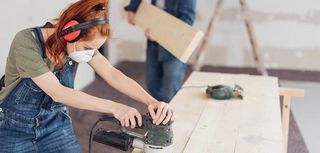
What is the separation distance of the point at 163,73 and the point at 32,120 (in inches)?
53.0

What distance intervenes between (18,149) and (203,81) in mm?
1247

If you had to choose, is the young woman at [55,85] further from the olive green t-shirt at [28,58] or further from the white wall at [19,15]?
the white wall at [19,15]

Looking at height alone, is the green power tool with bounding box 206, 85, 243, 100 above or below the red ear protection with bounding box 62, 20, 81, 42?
below

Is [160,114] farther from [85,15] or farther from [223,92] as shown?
[223,92]

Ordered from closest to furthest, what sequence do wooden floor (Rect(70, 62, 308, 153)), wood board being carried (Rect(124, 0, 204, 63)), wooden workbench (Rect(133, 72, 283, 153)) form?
wooden workbench (Rect(133, 72, 283, 153)), wood board being carried (Rect(124, 0, 204, 63)), wooden floor (Rect(70, 62, 308, 153))

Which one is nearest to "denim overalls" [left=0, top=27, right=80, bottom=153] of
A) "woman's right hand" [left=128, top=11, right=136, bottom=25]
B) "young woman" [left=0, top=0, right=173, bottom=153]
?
"young woman" [left=0, top=0, right=173, bottom=153]

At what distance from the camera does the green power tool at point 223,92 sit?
2.36 m

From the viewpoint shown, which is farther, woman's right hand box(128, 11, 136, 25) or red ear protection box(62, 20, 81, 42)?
woman's right hand box(128, 11, 136, 25)

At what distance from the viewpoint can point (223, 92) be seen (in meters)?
2.37

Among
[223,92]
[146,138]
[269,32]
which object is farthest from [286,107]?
[269,32]

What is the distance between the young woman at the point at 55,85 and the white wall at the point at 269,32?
126 inches

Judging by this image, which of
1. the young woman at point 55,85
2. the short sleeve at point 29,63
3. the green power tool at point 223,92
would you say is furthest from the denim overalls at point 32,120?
the green power tool at point 223,92

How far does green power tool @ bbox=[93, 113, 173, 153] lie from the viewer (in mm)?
1576

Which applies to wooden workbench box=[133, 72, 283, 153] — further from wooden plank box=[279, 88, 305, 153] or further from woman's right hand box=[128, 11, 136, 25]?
woman's right hand box=[128, 11, 136, 25]
